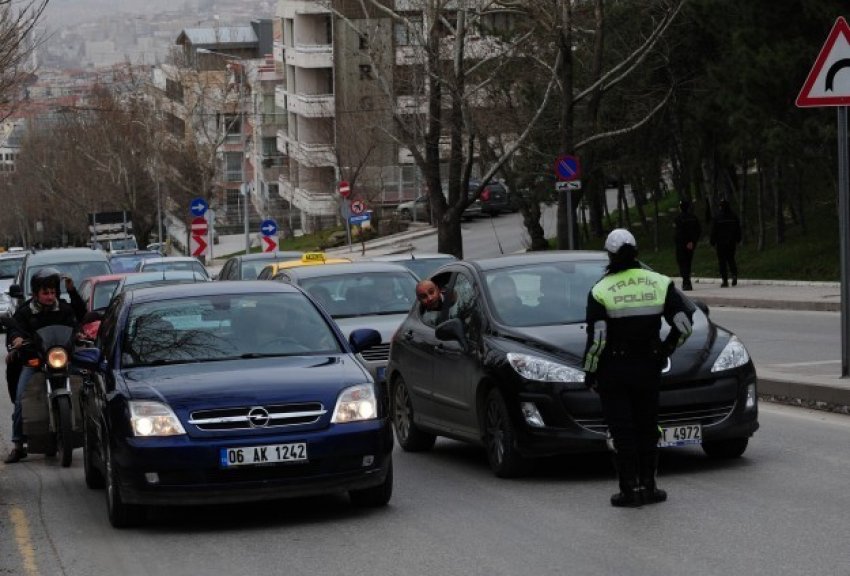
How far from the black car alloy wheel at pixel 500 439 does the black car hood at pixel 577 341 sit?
1.38ft

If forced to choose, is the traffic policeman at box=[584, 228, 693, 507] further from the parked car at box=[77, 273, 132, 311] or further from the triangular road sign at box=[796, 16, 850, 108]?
the parked car at box=[77, 273, 132, 311]

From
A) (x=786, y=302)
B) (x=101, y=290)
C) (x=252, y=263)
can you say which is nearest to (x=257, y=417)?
(x=101, y=290)

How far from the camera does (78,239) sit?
13900cm

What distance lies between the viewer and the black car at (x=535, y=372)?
462 inches

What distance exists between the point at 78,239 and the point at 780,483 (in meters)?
131

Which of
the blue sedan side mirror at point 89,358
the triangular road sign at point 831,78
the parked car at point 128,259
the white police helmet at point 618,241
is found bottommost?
the parked car at point 128,259

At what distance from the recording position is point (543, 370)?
465 inches

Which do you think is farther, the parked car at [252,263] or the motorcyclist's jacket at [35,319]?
the parked car at [252,263]

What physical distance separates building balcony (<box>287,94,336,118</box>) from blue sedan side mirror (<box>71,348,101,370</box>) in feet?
293

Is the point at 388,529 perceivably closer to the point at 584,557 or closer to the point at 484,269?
the point at 584,557

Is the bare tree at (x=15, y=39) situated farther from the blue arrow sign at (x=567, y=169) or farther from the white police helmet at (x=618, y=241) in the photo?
the white police helmet at (x=618, y=241)

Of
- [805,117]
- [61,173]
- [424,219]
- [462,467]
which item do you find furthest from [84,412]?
[61,173]

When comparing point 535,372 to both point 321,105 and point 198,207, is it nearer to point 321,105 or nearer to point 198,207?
point 198,207

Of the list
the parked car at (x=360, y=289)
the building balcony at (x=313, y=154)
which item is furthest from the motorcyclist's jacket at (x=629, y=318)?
the building balcony at (x=313, y=154)
